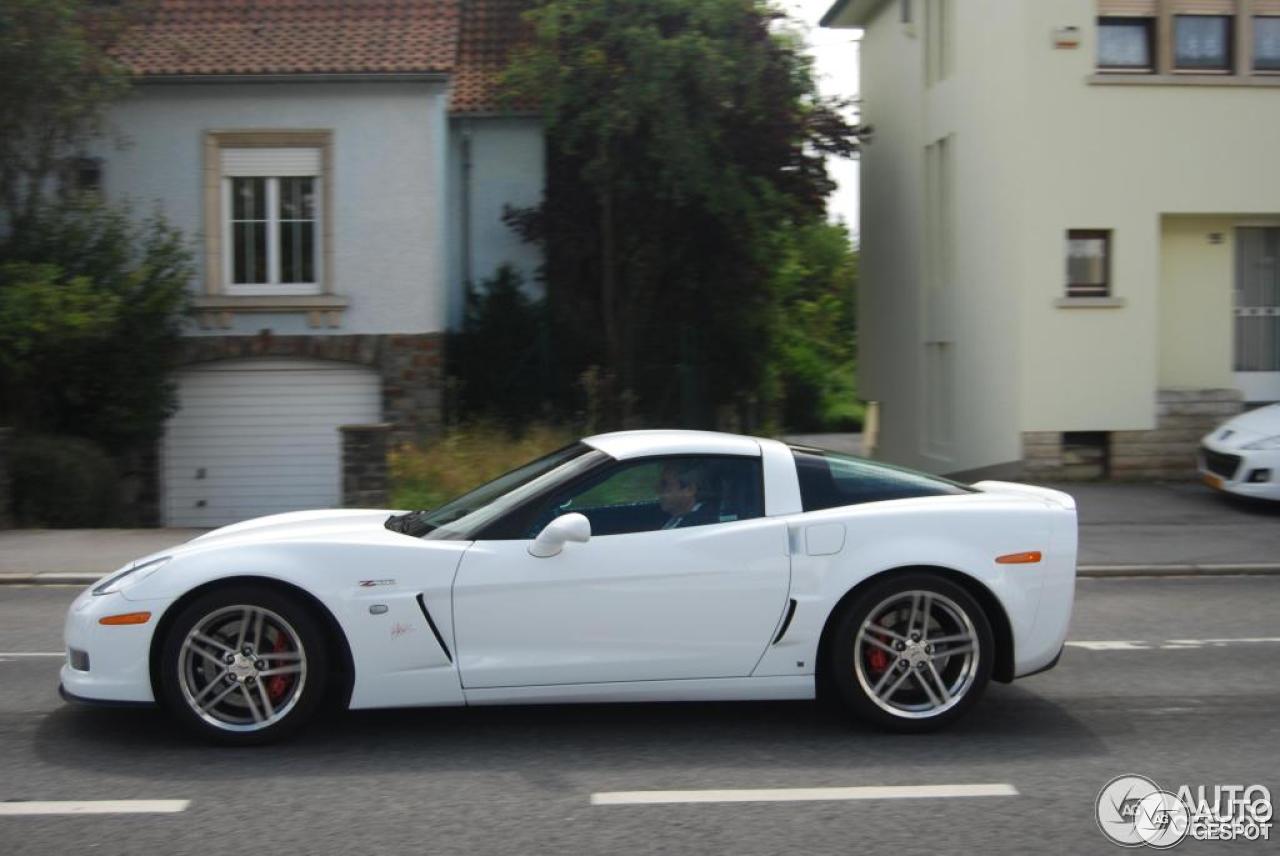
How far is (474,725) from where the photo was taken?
6.25m

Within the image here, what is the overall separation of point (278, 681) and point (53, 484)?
10493 millimetres

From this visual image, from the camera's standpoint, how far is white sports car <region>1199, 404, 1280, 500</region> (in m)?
13.8

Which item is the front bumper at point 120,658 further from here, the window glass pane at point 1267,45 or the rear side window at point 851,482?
the window glass pane at point 1267,45

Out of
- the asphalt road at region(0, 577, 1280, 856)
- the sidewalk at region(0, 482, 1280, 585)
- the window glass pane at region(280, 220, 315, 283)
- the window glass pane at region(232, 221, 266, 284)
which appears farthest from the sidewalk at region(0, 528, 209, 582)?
the window glass pane at region(280, 220, 315, 283)

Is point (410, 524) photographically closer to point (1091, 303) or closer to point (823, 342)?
point (1091, 303)

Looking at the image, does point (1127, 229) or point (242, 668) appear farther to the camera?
point (1127, 229)

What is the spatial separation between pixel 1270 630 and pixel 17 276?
536 inches

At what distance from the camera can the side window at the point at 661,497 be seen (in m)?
6.06

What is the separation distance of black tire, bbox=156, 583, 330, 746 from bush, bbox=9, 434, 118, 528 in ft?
32.5

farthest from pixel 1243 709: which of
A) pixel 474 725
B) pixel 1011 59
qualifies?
pixel 1011 59

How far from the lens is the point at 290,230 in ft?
64.5

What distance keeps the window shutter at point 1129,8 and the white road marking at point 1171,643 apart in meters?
10.4

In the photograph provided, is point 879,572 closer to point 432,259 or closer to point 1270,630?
point 1270,630

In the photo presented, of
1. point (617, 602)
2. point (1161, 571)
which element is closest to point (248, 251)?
point (1161, 571)
